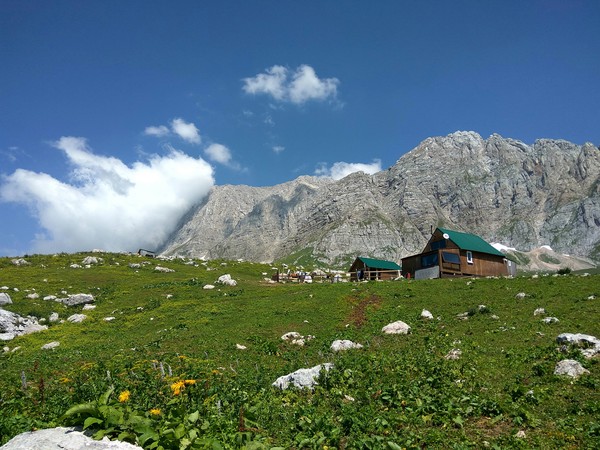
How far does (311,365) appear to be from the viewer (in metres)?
24.1

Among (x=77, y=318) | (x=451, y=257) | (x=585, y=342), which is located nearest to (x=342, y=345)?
(x=585, y=342)

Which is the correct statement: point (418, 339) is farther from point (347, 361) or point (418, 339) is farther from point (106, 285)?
point (106, 285)

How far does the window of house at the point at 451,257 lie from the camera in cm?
6438

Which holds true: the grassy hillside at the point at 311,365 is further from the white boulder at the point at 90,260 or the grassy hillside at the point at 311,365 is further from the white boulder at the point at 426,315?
the white boulder at the point at 90,260

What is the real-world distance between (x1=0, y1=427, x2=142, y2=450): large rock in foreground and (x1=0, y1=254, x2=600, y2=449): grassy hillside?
35 centimetres

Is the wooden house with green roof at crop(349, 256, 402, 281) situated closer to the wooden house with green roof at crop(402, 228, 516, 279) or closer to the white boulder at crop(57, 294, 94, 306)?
the wooden house with green roof at crop(402, 228, 516, 279)

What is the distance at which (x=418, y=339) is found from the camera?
27.5 m

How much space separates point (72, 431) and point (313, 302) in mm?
35601

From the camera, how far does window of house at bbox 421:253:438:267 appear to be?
6603cm

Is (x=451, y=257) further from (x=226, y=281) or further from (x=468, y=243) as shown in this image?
(x=226, y=281)

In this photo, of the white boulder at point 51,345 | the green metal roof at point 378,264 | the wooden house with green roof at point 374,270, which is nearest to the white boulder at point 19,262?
the white boulder at point 51,345

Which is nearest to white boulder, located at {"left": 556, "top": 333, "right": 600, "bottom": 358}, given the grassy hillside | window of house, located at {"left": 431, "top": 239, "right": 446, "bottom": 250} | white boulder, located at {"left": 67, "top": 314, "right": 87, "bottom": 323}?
the grassy hillside

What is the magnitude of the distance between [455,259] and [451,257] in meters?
0.72

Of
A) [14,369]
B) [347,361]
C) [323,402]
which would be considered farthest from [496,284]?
[14,369]
